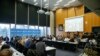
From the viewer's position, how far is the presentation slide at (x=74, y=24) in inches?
672

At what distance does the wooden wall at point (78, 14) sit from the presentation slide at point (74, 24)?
0.65 meters

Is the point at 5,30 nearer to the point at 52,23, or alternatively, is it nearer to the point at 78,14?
the point at 52,23

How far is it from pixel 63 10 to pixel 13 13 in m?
7.34

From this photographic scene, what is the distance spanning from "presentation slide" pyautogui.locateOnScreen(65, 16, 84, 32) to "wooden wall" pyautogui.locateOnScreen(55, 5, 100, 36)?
65cm

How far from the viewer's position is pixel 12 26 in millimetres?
17781

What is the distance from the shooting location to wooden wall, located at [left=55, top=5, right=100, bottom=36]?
50.4 ft

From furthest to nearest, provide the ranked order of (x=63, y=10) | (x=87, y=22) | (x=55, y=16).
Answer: (x=55, y=16) < (x=63, y=10) < (x=87, y=22)

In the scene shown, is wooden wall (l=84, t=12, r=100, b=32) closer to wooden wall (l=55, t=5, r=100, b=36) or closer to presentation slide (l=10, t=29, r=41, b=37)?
wooden wall (l=55, t=5, r=100, b=36)

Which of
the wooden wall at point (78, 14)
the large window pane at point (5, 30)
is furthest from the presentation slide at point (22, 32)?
the wooden wall at point (78, 14)

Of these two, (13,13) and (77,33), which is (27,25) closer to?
(13,13)

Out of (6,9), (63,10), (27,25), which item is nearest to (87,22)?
(63,10)

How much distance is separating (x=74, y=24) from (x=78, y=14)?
1.54 m

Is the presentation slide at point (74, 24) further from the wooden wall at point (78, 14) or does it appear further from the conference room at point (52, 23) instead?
the wooden wall at point (78, 14)

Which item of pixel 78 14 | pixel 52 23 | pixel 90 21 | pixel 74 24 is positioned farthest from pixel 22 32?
pixel 90 21
